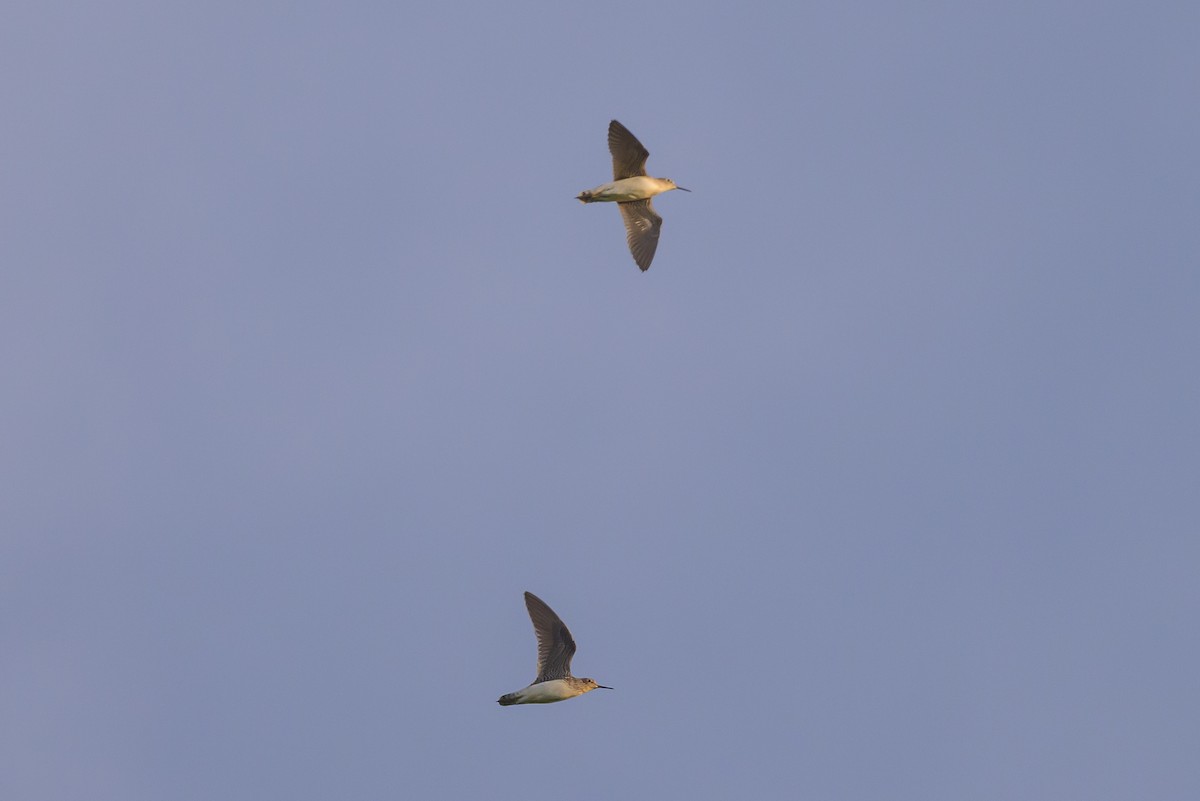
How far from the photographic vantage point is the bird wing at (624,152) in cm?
3919

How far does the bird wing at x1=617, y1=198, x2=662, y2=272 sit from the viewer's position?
137 feet

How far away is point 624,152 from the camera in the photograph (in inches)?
1559

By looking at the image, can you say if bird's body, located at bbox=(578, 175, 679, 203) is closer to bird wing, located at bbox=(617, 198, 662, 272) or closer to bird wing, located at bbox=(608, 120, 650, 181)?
bird wing, located at bbox=(608, 120, 650, 181)

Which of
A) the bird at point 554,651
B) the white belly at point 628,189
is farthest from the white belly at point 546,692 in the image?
the white belly at point 628,189

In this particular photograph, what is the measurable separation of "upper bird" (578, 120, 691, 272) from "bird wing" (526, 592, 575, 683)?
10.3 m

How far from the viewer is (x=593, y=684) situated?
117ft

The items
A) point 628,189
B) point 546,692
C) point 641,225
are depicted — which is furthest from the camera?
point 641,225

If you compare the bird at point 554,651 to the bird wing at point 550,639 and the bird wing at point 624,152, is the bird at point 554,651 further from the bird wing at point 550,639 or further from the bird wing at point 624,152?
the bird wing at point 624,152

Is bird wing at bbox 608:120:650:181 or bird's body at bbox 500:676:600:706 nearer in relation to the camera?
bird's body at bbox 500:676:600:706

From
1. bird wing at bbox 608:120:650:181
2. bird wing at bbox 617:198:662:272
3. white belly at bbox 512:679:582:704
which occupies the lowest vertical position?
white belly at bbox 512:679:582:704

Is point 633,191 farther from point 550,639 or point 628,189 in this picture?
point 550,639

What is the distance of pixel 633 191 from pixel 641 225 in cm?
181

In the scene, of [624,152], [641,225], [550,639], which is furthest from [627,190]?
[550,639]

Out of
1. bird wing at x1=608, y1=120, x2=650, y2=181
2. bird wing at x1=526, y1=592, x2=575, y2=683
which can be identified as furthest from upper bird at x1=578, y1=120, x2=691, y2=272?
bird wing at x1=526, y1=592, x2=575, y2=683
